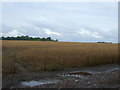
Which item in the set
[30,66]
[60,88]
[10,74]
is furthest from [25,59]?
[60,88]

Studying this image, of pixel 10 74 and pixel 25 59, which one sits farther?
pixel 25 59

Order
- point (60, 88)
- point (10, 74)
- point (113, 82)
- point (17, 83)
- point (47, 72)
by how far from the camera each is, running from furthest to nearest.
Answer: point (47, 72) → point (10, 74) → point (17, 83) → point (113, 82) → point (60, 88)

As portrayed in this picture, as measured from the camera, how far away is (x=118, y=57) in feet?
46.1

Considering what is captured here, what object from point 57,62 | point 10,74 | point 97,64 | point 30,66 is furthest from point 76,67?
point 10,74

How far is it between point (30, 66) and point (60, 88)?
4.53 m

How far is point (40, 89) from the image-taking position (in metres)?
6.30

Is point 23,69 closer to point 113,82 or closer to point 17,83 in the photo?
point 17,83

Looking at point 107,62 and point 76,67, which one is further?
point 107,62

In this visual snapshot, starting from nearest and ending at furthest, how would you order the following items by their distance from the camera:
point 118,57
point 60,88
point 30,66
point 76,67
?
point 60,88 < point 30,66 < point 76,67 < point 118,57

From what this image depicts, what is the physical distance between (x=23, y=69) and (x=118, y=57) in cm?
801

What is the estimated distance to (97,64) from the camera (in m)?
12.2

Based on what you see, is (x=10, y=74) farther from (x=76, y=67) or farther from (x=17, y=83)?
(x=76, y=67)

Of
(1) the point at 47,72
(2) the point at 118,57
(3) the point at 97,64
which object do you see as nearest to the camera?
(1) the point at 47,72

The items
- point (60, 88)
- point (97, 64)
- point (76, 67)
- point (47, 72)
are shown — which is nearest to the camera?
point (60, 88)
